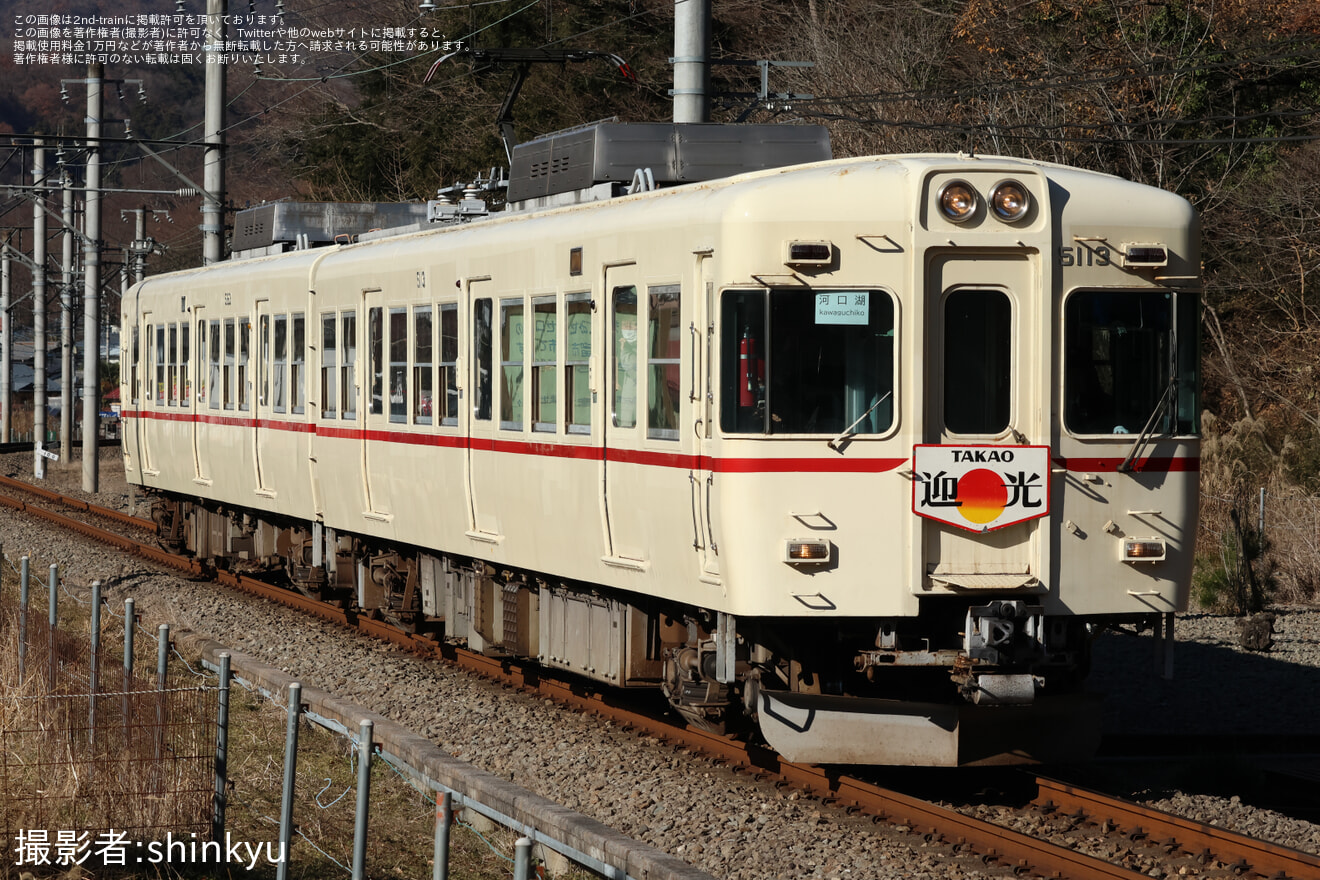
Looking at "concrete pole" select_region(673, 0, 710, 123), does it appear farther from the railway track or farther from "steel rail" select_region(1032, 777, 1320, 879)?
"steel rail" select_region(1032, 777, 1320, 879)

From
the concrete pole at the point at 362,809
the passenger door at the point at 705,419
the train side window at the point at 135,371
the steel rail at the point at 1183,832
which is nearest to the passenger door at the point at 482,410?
the passenger door at the point at 705,419

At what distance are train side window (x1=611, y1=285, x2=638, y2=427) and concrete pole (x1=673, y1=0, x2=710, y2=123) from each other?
456 cm

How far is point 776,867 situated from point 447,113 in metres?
32.1

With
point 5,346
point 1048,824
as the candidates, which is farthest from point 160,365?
point 5,346

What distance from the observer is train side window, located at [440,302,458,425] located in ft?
39.7

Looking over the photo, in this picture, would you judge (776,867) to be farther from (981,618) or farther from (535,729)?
(535,729)

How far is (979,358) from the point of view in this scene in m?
8.62

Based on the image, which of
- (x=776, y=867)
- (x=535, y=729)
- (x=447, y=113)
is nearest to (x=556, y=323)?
(x=535, y=729)

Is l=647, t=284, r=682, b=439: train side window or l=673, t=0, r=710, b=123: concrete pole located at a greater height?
l=673, t=0, r=710, b=123: concrete pole

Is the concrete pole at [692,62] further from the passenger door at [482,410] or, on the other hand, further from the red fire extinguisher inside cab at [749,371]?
the red fire extinguisher inside cab at [749,371]

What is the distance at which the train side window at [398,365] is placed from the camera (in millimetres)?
12992

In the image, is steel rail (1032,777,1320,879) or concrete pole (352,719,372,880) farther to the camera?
steel rail (1032,777,1320,879)

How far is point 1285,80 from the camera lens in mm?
25891

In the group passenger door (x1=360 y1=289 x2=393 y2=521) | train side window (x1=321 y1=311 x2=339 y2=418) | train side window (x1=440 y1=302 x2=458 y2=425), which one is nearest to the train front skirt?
train side window (x1=440 y1=302 x2=458 y2=425)
